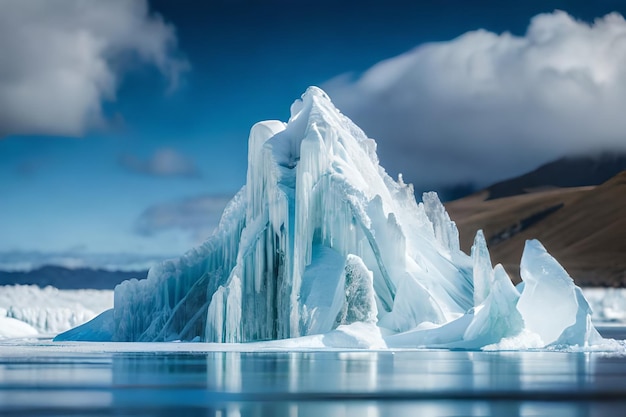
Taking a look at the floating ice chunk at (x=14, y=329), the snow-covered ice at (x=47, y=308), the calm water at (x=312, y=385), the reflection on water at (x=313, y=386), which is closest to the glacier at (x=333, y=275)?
the calm water at (x=312, y=385)

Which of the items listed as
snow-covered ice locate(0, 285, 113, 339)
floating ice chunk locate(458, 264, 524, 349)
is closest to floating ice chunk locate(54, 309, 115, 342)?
snow-covered ice locate(0, 285, 113, 339)

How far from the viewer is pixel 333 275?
2026 inches

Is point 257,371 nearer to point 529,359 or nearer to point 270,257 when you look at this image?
point 529,359

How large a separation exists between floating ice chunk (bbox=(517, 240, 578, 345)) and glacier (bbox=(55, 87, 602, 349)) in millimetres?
56

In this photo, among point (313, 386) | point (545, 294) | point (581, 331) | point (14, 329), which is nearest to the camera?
point (313, 386)

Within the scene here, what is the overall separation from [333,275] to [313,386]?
2548 cm

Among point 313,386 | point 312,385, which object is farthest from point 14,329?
point 313,386

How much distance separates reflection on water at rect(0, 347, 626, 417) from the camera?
20.7m

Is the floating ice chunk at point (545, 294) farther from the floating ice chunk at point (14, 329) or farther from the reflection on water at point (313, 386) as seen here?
the floating ice chunk at point (14, 329)

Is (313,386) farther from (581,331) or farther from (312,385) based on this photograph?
(581,331)

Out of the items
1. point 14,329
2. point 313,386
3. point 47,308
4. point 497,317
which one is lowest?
Result: point 313,386

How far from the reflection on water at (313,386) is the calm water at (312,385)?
26 millimetres

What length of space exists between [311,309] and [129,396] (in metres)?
27.3

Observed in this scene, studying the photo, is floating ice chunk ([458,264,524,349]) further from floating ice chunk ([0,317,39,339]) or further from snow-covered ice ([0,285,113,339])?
snow-covered ice ([0,285,113,339])
